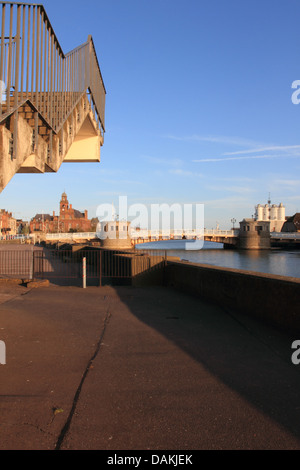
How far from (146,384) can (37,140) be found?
4876mm

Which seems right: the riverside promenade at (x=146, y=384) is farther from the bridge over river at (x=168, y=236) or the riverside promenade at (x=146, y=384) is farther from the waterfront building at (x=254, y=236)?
the waterfront building at (x=254, y=236)

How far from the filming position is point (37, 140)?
260 inches

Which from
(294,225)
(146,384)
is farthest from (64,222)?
(146,384)

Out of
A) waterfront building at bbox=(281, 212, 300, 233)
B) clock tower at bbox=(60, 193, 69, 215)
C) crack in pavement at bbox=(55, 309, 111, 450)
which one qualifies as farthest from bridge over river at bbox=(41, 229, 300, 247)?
crack in pavement at bbox=(55, 309, 111, 450)

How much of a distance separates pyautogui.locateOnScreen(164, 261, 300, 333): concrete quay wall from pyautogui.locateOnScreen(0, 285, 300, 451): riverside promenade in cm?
41

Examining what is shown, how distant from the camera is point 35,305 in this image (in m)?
9.57

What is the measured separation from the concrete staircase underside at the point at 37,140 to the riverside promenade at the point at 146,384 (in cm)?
291

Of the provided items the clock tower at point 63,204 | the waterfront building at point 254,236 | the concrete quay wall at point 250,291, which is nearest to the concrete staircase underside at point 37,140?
the concrete quay wall at point 250,291

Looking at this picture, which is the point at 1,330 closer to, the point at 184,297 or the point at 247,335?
the point at 247,335

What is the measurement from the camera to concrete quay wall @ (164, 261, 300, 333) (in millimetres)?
6766

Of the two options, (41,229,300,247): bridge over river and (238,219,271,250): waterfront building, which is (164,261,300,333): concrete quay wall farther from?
(238,219,271,250): waterfront building

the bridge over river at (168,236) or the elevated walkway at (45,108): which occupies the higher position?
the elevated walkway at (45,108)

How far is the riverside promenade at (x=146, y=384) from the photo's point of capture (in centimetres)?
311
